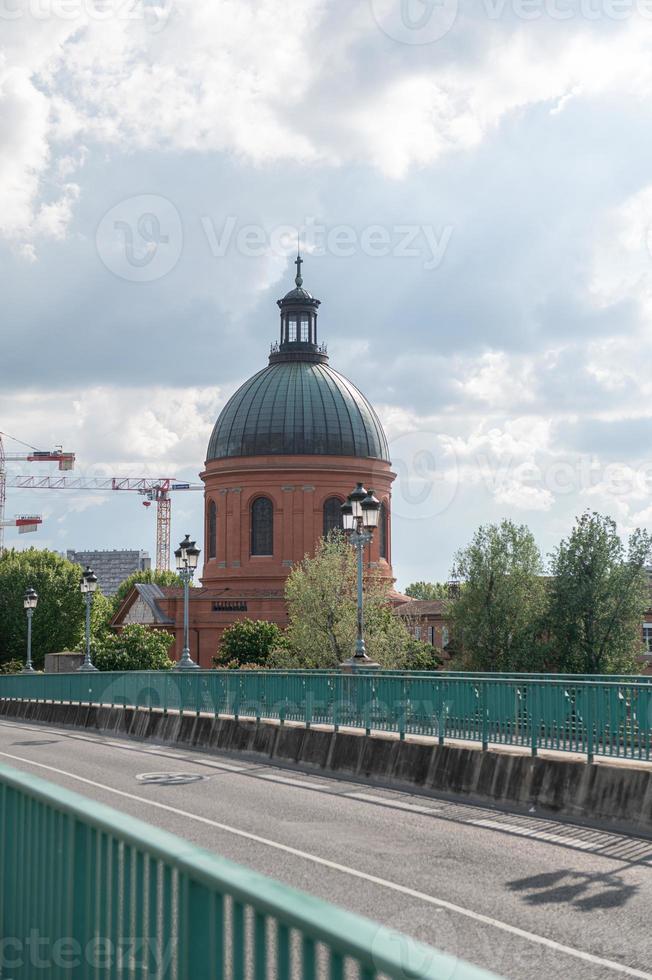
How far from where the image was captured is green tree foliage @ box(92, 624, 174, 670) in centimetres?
6081

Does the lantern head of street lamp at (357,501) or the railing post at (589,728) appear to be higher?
the lantern head of street lamp at (357,501)

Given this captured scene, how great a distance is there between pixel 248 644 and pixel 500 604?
49.9 feet

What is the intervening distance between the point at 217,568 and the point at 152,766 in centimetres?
5273

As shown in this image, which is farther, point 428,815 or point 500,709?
point 500,709

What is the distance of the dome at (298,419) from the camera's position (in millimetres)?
74125

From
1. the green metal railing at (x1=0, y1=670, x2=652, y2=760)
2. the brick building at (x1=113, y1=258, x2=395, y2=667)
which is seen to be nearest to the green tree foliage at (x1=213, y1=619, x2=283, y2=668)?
the brick building at (x1=113, y1=258, x2=395, y2=667)

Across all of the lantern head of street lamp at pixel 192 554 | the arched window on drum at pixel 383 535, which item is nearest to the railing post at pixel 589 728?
the lantern head of street lamp at pixel 192 554

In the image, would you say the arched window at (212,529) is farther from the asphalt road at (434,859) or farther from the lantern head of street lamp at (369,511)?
the asphalt road at (434,859)

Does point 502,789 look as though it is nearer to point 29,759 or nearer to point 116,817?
point 29,759

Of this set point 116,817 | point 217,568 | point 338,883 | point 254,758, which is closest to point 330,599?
point 217,568

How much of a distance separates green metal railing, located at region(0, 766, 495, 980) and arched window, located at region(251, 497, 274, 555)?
67.1 meters

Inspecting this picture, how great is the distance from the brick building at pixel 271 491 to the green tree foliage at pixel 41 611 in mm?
7849

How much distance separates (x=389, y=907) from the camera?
947 centimetres

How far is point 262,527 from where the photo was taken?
73.4 meters
